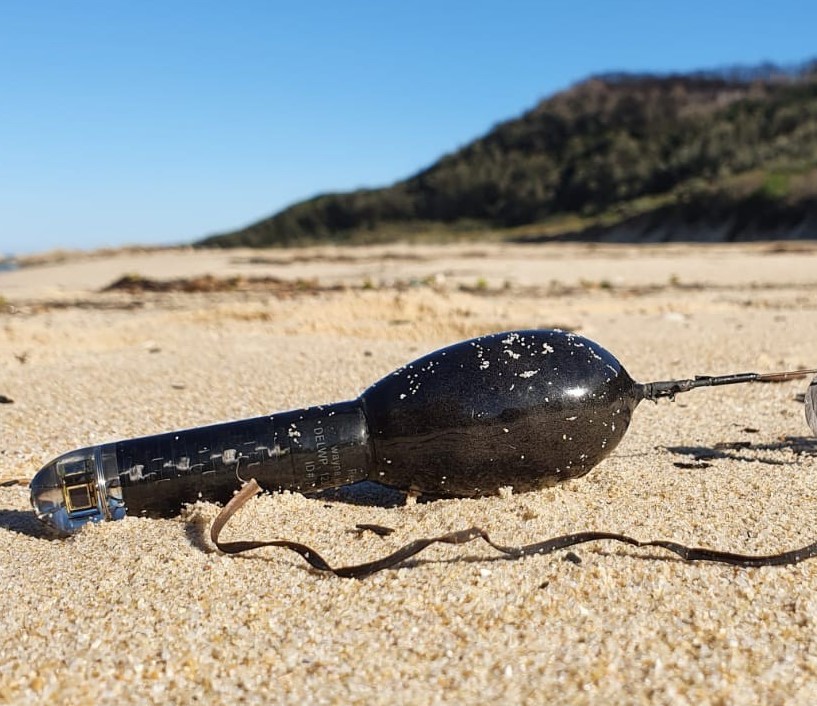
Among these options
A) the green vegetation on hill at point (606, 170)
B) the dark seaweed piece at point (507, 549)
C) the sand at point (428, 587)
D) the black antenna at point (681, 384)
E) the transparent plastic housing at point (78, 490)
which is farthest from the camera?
the green vegetation on hill at point (606, 170)

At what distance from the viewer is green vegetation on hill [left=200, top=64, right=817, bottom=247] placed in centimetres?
3019

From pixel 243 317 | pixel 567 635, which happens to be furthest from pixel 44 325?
pixel 567 635

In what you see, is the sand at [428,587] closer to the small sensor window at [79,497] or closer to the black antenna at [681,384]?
the small sensor window at [79,497]

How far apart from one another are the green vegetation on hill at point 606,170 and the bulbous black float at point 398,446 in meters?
25.9

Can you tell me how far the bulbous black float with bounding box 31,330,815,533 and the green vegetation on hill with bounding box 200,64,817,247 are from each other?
25.9m

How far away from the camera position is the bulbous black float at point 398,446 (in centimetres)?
227

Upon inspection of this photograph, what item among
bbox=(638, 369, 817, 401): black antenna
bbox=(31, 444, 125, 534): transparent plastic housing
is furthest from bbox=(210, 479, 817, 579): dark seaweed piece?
bbox=(638, 369, 817, 401): black antenna

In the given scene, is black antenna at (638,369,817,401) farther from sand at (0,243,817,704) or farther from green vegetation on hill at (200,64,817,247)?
green vegetation on hill at (200,64,817,247)

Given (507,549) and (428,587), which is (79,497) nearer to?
(428,587)

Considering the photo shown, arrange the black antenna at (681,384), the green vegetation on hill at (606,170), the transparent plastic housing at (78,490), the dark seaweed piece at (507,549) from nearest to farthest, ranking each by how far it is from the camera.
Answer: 1. the dark seaweed piece at (507,549)
2. the transparent plastic housing at (78,490)
3. the black antenna at (681,384)
4. the green vegetation on hill at (606,170)

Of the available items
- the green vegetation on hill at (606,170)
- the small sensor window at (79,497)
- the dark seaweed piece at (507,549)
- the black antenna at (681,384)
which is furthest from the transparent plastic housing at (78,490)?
the green vegetation on hill at (606,170)

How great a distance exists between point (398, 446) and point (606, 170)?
1721 inches

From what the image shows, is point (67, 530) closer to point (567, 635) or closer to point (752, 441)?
point (567, 635)

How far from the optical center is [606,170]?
43.4 meters
